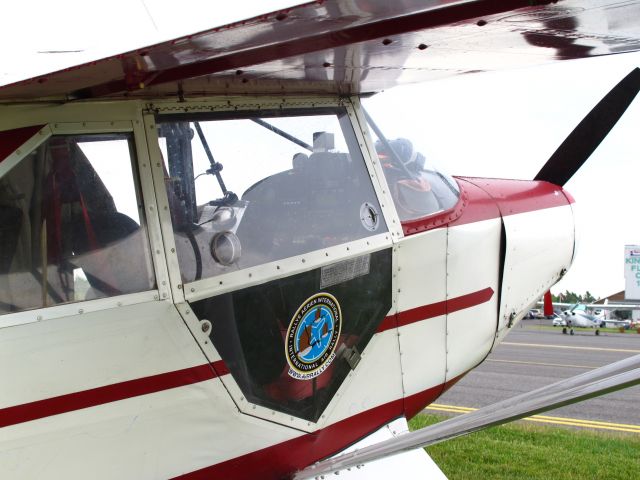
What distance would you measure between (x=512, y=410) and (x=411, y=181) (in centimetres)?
163

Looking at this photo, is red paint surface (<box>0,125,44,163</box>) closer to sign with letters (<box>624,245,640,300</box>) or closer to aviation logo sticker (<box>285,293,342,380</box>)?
aviation logo sticker (<box>285,293,342,380</box>)

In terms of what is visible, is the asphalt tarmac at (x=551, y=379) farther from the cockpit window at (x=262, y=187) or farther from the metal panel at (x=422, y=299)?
the cockpit window at (x=262, y=187)

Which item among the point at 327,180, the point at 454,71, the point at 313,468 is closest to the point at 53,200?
the point at 327,180

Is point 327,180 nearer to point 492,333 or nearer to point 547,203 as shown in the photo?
point 492,333

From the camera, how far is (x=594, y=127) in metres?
6.11

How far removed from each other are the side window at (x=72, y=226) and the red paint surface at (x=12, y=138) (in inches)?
2.3

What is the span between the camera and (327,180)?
4.21 meters

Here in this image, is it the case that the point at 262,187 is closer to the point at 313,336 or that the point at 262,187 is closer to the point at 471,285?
the point at 313,336

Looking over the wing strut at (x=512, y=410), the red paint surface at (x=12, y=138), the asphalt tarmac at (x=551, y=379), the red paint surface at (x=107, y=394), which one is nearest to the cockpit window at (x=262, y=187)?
the red paint surface at (x=107, y=394)

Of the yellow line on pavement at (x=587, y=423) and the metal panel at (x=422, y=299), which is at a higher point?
the metal panel at (x=422, y=299)

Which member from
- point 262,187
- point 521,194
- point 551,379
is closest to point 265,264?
point 262,187

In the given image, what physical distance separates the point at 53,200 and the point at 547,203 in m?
3.36

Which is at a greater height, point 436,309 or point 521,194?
point 521,194

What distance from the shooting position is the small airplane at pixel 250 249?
3.04 m
